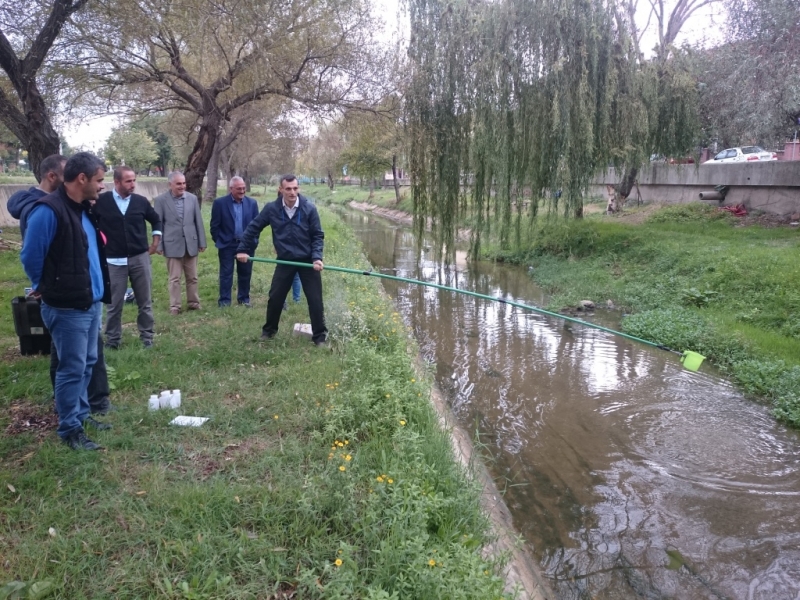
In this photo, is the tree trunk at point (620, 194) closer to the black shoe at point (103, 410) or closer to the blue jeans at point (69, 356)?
the black shoe at point (103, 410)

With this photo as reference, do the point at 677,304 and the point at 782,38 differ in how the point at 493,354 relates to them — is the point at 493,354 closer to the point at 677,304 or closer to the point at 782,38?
the point at 677,304

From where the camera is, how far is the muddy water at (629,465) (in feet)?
12.4

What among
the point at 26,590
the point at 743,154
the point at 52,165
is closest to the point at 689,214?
the point at 743,154

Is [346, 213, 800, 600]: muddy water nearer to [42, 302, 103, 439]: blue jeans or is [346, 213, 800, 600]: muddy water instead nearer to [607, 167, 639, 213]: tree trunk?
[42, 302, 103, 439]: blue jeans

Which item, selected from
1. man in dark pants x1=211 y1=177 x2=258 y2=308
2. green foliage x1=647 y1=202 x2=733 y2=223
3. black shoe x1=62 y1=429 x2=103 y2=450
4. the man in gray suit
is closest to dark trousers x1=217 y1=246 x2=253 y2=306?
man in dark pants x1=211 y1=177 x2=258 y2=308

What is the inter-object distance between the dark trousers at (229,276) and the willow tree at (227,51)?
14.6ft

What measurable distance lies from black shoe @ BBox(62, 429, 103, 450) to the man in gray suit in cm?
346

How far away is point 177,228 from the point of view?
6.79 m

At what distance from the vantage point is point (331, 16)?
10.8 meters

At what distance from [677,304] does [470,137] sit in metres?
5.67

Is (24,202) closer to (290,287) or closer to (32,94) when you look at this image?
(290,287)

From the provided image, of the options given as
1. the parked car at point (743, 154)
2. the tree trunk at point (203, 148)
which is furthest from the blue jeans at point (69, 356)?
the parked car at point (743, 154)

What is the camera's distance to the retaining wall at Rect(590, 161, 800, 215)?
45.7ft

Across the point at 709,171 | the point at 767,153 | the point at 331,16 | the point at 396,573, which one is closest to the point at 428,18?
the point at 331,16
